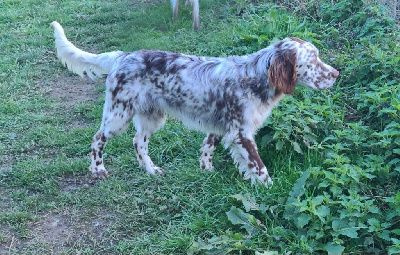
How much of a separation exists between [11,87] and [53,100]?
68cm

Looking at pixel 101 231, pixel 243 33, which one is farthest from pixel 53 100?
pixel 101 231

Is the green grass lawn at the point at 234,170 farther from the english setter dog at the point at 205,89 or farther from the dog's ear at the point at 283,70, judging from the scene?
the dog's ear at the point at 283,70

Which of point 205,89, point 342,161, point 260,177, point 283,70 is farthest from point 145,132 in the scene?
point 342,161

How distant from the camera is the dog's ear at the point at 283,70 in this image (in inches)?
188

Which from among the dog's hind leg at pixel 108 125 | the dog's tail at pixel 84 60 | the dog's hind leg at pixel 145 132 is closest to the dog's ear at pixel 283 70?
the dog's hind leg at pixel 145 132

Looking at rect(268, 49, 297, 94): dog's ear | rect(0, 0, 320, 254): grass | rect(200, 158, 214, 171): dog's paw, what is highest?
rect(268, 49, 297, 94): dog's ear

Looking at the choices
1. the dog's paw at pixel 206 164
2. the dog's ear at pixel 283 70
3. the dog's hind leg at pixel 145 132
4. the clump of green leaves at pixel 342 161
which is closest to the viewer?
the clump of green leaves at pixel 342 161

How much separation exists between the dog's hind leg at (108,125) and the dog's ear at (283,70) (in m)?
1.24

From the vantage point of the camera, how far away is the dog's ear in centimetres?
477

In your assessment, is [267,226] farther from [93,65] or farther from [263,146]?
[93,65]

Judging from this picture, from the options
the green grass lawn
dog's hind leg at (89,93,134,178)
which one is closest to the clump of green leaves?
the green grass lawn

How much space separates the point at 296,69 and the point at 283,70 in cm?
12

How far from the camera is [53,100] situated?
716cm

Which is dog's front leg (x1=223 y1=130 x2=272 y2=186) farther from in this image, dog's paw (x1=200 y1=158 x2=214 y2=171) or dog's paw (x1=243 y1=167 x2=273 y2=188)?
dog's paw (x1=200 y1=158 x2=214 y2=171)
